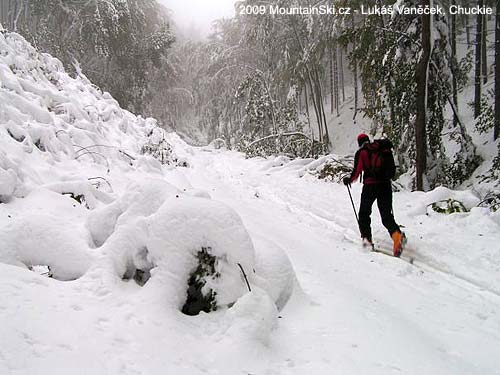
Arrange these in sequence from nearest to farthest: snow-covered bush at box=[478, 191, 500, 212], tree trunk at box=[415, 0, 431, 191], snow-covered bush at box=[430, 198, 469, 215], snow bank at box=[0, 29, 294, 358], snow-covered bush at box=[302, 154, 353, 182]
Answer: snow bank at box=[0, 29, 294, 358] → snow-covered bush at box=[478, 191, 500, 212] → snow-covered bush at box=[430, 198, 469, 215] → tree trunk at box=[415, 0, 431, 191] → snow-covered bush at box=[302, 154, 353, 182]

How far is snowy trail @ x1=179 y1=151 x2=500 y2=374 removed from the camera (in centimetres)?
270

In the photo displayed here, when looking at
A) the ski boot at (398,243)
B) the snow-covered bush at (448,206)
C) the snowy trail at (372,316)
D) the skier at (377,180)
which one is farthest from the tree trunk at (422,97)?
the ski boot at (398,243)

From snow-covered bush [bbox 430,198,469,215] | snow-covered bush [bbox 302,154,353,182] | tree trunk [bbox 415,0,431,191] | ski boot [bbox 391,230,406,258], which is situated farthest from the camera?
snow-covered bush [bbox 302,154,353,182]

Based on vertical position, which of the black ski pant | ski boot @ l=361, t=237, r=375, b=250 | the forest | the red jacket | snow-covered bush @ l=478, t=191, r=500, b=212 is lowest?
ski boot @ l=361, t=237, r=375, b=250

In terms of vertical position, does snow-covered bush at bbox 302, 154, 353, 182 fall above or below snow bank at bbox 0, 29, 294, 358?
below

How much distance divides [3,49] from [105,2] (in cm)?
1475

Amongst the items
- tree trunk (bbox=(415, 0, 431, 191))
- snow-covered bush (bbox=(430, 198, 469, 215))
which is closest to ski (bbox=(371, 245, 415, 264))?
snow-covered bush (bbox=(430, 198, 469, 215))

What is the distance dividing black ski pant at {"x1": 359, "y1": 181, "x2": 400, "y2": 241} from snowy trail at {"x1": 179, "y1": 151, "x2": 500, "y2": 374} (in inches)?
14.5

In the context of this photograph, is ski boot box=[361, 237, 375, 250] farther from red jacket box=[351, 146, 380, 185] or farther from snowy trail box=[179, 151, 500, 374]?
red jacket box=[351, 146, 380, 185]

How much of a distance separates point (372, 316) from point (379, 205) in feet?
8.70

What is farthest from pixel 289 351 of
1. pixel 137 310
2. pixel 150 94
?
pixel 150 94

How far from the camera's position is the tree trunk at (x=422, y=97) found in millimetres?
8984

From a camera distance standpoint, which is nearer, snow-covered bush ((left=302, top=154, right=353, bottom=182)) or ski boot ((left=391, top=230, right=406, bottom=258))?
ski boot ((left=391, top=230, right=406, bottom=258))

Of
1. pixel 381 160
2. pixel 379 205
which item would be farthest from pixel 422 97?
pixel 379 205
